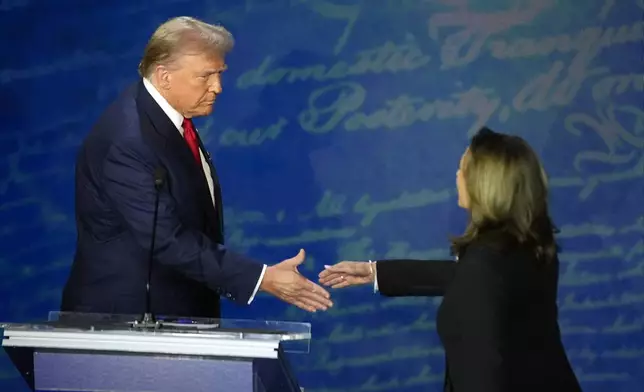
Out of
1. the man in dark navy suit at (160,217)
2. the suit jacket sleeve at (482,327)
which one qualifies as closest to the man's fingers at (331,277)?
the man in dark navy suit at (160,217)

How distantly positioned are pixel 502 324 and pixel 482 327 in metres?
0.04

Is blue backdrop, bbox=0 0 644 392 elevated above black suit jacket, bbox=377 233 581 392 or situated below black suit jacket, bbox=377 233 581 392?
above

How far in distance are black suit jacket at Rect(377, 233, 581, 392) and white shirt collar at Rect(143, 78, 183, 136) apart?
3.39 ft

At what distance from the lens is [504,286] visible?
197cm

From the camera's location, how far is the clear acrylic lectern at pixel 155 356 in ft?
6.23

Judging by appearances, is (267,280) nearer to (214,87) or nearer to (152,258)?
(152,258)

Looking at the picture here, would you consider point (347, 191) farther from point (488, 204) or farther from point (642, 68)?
point (488, 204)

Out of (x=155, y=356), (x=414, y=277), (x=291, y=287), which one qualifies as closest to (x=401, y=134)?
(x=414, y=277)

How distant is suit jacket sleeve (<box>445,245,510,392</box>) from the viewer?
76.4 inches

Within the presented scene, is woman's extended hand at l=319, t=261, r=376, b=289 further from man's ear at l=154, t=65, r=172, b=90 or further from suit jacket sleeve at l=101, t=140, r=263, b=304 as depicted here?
man's ear at l=154, t=65, r=172, b=90

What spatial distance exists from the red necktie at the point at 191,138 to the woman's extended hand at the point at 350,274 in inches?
20.6

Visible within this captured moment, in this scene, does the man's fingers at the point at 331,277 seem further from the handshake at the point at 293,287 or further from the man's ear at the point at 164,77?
the man's ear at the point at 164,77

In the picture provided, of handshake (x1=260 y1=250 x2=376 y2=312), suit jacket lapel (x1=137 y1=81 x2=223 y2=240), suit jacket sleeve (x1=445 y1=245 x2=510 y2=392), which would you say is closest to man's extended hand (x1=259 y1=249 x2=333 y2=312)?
handshake (x1=260 y1=250 x2=376 y2=312)

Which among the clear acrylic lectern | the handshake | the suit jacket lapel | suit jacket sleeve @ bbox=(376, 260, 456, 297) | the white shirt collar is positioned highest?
the white shirt collar
